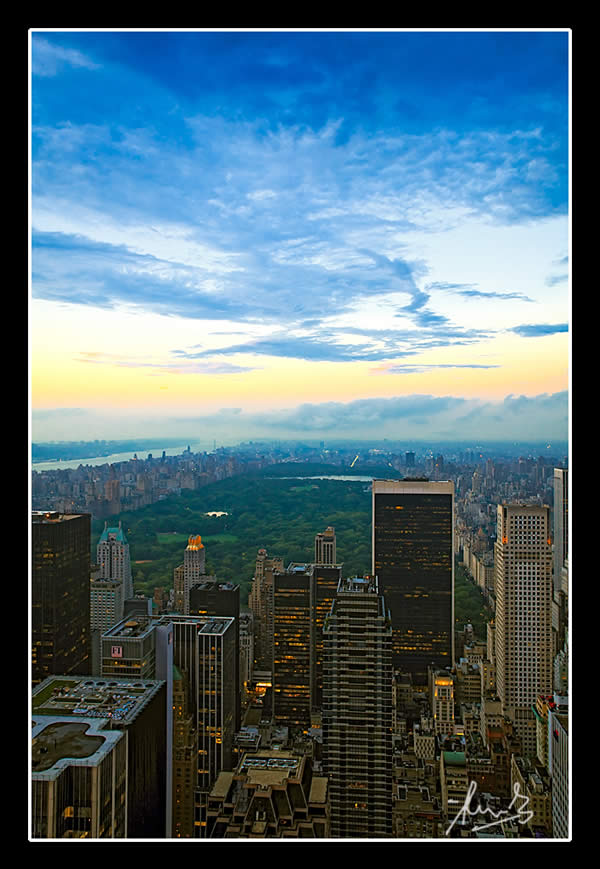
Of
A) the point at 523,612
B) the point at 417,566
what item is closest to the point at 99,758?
the point at 523,612

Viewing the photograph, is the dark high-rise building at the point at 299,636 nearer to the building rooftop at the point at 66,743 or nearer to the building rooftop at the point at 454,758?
the building rooftop at the point at 454,758

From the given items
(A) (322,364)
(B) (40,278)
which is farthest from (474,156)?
(B) (40,278)

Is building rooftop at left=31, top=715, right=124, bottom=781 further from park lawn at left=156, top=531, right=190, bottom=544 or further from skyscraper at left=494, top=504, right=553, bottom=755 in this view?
skyscraper at left=494, top=504, right=553, bottom=755

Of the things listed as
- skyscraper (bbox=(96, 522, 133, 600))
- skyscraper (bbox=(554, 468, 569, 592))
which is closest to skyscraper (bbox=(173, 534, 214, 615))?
skyscraper (bbox=(96, 522, 133, 600))

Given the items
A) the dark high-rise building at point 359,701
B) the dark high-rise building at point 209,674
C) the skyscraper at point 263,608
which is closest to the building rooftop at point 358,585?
the dark high-rise building at point 359,701

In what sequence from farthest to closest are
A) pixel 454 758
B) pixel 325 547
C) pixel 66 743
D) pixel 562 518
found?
pixel 325 547 < pixel 454 758 < pixel 66 743 < pixel 562 518
